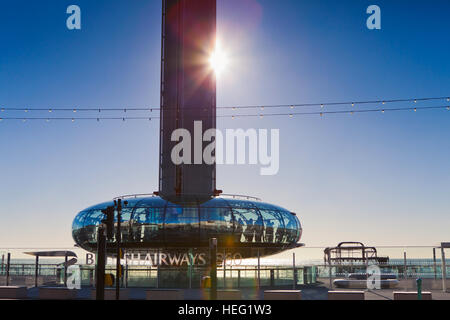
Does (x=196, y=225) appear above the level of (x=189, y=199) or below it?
below

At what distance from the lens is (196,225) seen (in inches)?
1731

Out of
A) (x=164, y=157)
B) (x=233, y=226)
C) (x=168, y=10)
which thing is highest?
(x=168, y=10)

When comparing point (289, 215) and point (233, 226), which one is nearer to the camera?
point (233, 226)

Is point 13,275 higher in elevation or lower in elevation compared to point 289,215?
lower

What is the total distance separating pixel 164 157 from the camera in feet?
Answer: 159

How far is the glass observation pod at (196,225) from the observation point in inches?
1725

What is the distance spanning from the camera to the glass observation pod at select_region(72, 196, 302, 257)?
144 ft

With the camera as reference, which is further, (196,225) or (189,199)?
(189,199)
